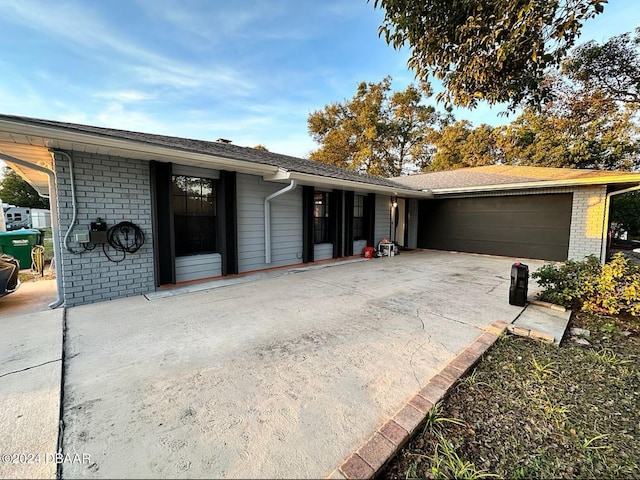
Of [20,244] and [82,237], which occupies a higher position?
[82,237]

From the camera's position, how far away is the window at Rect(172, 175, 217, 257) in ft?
17.2

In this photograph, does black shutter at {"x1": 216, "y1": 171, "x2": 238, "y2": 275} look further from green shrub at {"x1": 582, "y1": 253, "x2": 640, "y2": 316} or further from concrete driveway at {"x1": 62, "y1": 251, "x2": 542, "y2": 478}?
green shrub at {"x1": 582, "y1": 253, "x2": 640, "y2": 316}

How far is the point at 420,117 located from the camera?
20.1 metres

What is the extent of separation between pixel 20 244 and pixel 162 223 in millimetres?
5115

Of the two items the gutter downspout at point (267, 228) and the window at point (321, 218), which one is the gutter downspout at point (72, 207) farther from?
the window at point (321, 218)

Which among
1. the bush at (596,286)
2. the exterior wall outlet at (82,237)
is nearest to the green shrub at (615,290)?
the bush at (596,286)

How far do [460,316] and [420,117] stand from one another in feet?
66.5

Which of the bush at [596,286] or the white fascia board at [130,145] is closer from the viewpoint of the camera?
the white fascia board at [130,145]

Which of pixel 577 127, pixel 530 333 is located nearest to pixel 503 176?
pixel 577 127

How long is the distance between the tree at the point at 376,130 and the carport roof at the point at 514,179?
917 centimetres

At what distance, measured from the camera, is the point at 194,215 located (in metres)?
5.51

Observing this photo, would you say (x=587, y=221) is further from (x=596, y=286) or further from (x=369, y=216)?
(x=369, y=216)

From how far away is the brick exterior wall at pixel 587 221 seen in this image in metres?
7.42

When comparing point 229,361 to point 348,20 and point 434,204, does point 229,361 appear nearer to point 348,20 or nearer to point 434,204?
point 348,20
